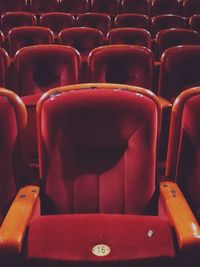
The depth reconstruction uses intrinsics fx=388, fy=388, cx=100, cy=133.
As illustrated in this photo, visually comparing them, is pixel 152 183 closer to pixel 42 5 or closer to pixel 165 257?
pixel 165 257

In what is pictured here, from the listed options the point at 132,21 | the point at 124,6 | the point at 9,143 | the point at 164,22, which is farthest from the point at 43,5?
the point at 9,143

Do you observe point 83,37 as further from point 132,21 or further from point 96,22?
point 132,21

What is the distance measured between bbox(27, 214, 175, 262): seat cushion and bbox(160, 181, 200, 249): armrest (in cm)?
2

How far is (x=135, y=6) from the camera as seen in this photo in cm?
314

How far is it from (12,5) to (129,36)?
1586 mm

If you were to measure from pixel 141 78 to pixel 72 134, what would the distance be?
2.24ft

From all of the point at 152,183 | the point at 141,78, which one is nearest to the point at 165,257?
the point at 152,183

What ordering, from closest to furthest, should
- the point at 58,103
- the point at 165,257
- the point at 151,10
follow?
the point at 165,257
the point at 58,103
the point at 151,10

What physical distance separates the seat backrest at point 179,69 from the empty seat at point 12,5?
214 cm

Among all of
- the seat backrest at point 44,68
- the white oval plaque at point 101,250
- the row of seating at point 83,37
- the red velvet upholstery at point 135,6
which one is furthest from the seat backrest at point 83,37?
the white oval plaque at point 101,250

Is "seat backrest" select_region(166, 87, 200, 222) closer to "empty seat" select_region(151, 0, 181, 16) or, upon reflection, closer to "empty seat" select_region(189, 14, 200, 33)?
"empty seat" select_region(189, 14, 200, 33)

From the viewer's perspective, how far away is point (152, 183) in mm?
762

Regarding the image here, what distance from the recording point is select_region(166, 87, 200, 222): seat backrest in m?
0.76

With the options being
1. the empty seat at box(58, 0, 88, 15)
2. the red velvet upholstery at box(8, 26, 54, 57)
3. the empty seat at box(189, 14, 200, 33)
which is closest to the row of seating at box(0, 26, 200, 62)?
the red velvet upholstery at box(8, 26, 54, 57)
